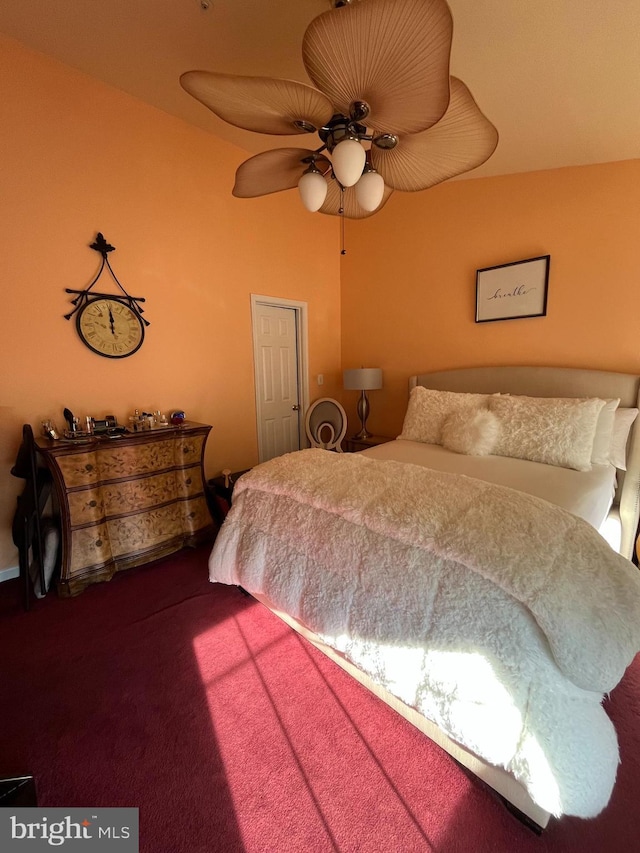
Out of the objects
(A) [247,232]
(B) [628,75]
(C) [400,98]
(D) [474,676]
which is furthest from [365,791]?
(A) [247,232]

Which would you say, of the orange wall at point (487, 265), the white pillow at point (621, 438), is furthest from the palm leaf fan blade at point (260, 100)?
the white pillow at point (621, 438)

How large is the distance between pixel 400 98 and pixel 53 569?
2878mm

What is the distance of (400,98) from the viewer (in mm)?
1136

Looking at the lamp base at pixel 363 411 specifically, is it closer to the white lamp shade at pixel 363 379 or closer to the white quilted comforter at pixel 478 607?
the white lamp shade at pixel 363 379

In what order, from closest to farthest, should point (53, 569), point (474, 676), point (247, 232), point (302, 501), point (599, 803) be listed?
point (599, 803), point (474, 676), point (302, 501), point (53, 569), point (247, 232)

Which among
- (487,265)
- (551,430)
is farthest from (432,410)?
(487,265)

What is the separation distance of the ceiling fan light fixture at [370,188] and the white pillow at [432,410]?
153 cm

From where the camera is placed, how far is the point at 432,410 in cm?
268

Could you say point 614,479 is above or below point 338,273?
below

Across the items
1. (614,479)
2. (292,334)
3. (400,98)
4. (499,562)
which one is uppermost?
(400,98)

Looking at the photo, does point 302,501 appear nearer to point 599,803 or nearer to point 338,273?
point 599,803

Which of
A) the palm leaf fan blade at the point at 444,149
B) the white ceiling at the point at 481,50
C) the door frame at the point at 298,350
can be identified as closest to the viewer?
the palm leaf fan blade at the point at 444,149

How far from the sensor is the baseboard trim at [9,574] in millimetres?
2205

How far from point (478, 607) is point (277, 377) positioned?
2914 millimetres
